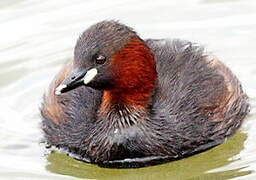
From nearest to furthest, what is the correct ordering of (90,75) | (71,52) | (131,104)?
(90,75)
(131,104)
(71,52)

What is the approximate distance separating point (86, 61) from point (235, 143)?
1642 mm

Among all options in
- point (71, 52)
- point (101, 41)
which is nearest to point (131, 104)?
point (101, 41)

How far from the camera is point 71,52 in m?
11.4

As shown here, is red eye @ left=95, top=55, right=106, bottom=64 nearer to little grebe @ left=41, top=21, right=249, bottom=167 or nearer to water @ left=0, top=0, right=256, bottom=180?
little grebe @ left=41, top=21, right=249, bottom=167

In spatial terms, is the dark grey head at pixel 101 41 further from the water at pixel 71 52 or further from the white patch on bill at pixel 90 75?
the water at pixel 71 52

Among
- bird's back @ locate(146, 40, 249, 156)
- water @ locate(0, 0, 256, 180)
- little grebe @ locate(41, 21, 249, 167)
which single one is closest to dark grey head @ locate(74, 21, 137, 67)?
little grebe @ locate(41, 21, 249, 167)

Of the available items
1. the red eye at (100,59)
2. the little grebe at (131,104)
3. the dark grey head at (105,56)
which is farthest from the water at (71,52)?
the red eye at (100,59)

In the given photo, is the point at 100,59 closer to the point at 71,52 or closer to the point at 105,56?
the point at 105,56

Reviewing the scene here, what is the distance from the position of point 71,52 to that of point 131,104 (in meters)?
2.09

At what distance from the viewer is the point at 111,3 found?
1235 cm

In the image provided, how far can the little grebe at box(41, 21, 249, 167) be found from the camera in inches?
362

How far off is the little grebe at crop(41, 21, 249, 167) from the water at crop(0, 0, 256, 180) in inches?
5.8

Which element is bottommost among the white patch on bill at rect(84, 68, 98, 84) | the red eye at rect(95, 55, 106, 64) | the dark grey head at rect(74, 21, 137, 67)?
the white patch on bill at rect(84, 68, 98, 84)

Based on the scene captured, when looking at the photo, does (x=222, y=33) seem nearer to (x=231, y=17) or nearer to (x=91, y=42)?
(x=231, y=17)
